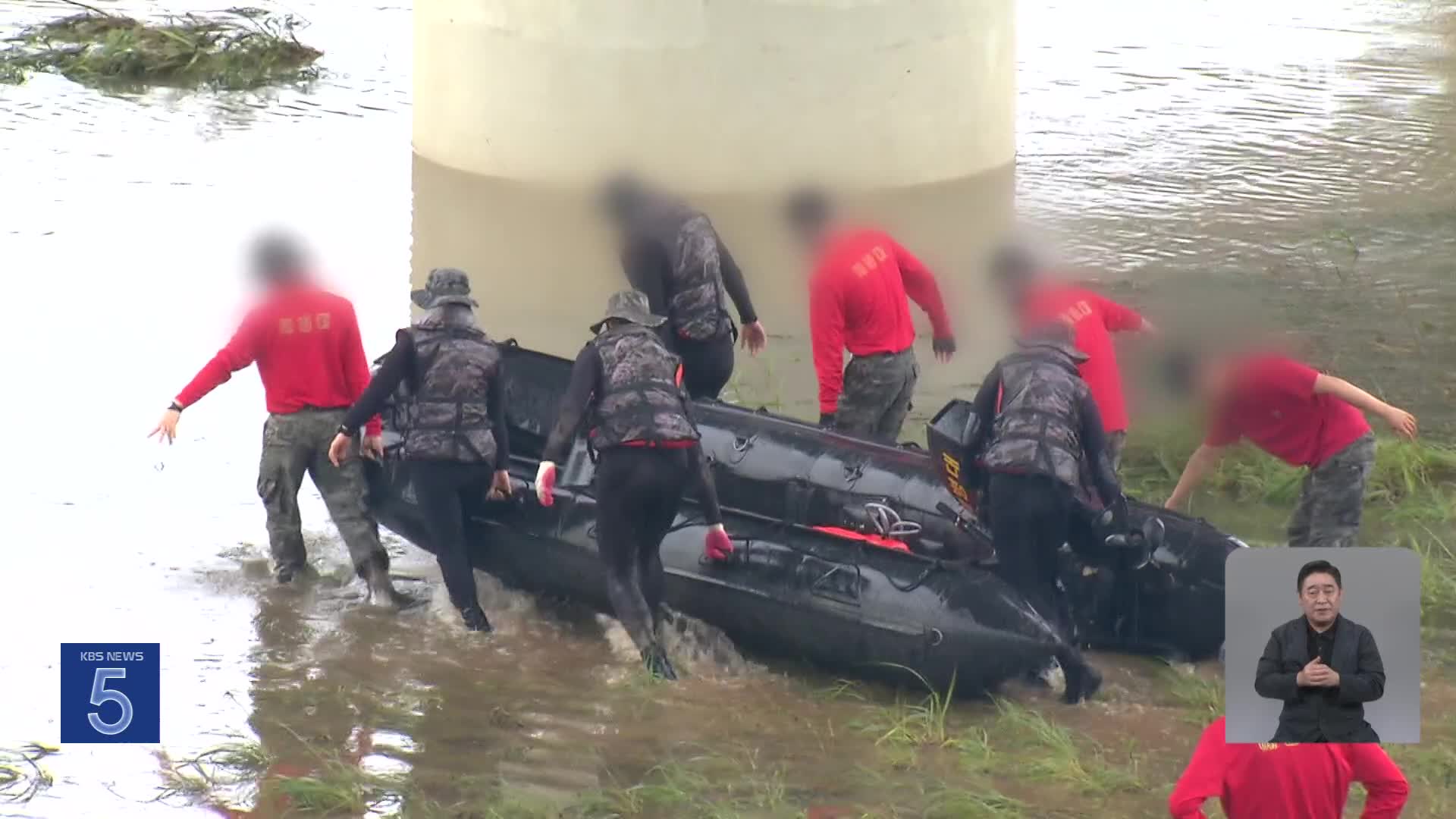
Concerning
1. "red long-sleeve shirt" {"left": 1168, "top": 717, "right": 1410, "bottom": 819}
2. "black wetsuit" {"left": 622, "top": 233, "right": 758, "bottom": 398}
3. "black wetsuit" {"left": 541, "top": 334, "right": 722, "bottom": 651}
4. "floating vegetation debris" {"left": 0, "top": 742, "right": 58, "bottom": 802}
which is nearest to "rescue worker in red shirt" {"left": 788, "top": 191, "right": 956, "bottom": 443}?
"black wetsuit" {"left": 622, "top": 233, "right": 758, "bottom": 398}

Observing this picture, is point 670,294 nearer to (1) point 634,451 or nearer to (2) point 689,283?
(2) point 689,283

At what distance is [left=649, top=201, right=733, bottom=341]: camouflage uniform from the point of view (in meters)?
8.12

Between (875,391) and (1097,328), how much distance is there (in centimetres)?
131

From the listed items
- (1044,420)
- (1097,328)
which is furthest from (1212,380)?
(1044,420)

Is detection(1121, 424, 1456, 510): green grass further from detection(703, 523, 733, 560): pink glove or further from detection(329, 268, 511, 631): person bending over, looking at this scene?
A: detection(329, 268, 511, 631): person bending over

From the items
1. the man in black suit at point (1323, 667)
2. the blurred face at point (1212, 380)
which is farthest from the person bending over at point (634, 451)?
the man in black suit at point (1323, 667)

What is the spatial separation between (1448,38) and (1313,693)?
18170mm

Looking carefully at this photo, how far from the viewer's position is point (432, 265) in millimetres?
12680

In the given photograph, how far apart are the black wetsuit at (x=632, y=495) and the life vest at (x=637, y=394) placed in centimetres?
3

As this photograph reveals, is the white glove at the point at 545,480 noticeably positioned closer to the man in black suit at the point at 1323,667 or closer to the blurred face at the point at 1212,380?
the blurred face at the point at 1212,380

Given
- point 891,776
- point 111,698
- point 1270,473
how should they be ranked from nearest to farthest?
1. point 891,776
2. point 111,698
3. point 1270,473

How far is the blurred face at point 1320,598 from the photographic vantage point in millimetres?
3430

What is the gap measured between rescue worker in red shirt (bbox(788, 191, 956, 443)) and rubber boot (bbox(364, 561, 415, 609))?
73.9 inches

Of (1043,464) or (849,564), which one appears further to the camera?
(849,564)
